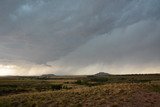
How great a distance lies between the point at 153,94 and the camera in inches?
2131

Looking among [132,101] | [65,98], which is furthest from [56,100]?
[132,101]

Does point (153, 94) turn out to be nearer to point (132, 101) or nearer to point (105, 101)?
point (132, 101)

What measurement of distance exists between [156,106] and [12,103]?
1110 inches

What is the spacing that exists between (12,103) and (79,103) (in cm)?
1455

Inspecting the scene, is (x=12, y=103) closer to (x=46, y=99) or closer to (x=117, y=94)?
(x=46, y=99)

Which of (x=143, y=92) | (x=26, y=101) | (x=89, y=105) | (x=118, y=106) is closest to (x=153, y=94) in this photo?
(x=143, y=92)

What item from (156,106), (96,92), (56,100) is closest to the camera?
(156,106)

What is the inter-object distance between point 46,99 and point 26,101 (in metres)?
4.10

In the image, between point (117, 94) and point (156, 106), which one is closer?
point (156, 106)

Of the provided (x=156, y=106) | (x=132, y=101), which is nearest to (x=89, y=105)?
(x=132, y=101)

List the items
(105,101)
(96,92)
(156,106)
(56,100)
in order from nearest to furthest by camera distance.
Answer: (156,106)
(105,101)
(56,100)
(96,92)

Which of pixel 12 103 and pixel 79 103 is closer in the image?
pixel 79 103

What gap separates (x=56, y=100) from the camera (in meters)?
55.2

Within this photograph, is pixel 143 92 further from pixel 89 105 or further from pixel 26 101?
pixel 26 101
